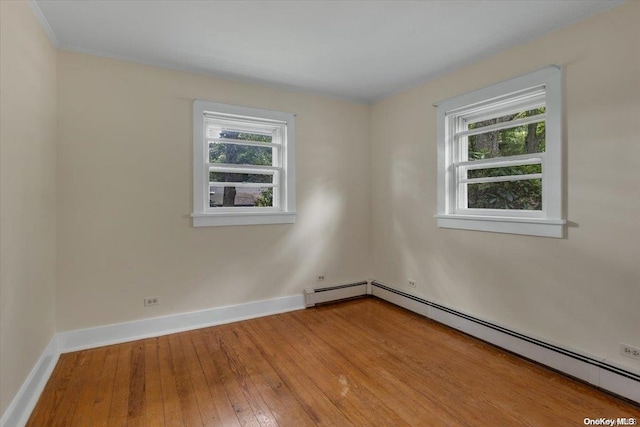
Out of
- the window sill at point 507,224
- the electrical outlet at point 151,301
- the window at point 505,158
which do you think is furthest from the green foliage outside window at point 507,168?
the electrical outlet at point 151,301

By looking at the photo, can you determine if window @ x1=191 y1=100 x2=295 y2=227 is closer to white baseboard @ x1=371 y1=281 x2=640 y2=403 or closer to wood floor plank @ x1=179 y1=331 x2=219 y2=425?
wood floor plank @ x1=179 y1=331 x2=219 y2=425

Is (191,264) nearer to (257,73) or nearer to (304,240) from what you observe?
(304,240)

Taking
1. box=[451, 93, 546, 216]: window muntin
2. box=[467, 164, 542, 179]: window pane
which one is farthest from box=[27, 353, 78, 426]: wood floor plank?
box=[467, 164, 542, 179]: window pane

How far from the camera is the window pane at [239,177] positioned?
3432 mm

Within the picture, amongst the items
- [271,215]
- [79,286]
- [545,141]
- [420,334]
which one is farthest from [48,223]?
[545,141]

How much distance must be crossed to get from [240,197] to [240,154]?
1.59ft

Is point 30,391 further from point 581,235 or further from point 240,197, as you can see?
point 581,235

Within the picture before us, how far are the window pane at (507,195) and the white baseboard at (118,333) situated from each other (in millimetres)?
2265

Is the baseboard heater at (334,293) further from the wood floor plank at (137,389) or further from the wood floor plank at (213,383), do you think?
the wood floor plank at (137,389)

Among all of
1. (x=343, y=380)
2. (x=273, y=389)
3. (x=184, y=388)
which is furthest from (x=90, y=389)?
(x=343, y=380)

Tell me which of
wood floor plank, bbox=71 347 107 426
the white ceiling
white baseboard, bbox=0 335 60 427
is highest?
the white ceiling

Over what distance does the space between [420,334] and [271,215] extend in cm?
202

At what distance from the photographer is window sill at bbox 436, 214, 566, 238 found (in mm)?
2445

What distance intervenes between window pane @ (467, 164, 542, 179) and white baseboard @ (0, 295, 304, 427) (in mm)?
2393
